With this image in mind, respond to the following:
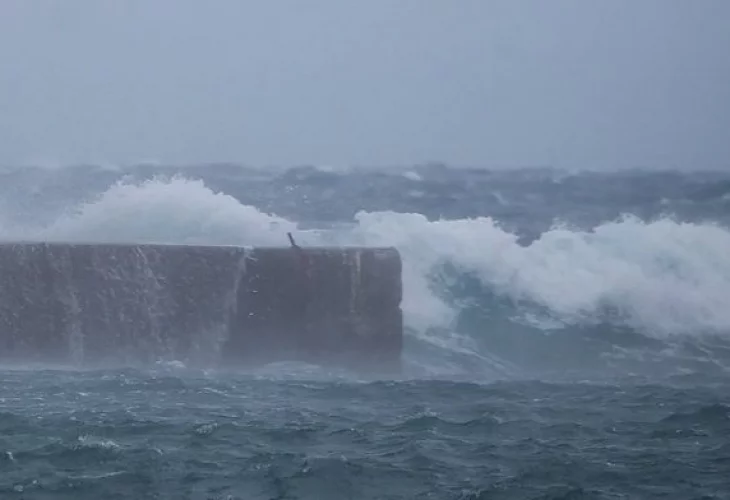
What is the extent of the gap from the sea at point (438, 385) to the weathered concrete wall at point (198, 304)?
0.25 metres

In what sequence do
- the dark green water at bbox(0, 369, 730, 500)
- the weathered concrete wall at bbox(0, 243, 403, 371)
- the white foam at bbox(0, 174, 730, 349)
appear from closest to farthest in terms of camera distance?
the dark green water at bbox(0, 369, 730, 500) → the weathered concrete wall at bbox(0, 243, 403, 371) → the white foam at bbox(0, 174, 730, 349)

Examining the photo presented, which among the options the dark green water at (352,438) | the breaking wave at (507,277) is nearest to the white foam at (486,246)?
the breaking wave at (507,277)

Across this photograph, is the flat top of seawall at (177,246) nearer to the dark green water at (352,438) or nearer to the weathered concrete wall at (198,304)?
the weathered concrete wall at (198,304)

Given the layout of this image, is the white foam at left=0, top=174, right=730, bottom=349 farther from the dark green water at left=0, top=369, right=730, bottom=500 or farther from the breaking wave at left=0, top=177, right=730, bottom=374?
the dark green water at left=0, top=369, right=730, bottom=500

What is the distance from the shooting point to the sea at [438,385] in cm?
561

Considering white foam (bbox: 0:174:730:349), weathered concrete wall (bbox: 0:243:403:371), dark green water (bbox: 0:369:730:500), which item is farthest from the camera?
white foam (bbox: 0:174:730:349)

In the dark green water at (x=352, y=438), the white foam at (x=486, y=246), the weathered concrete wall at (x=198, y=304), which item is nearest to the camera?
the dark green water at (x=352, y=438)

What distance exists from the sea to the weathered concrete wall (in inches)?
10.0

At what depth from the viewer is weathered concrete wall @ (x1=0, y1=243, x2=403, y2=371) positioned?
859 cm

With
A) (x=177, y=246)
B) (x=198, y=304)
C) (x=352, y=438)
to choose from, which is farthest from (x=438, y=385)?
(x=177, y=246)

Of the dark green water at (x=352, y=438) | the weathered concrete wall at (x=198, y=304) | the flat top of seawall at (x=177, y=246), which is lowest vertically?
the dark green water at (x=352, y=438)

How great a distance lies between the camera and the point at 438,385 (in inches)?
306

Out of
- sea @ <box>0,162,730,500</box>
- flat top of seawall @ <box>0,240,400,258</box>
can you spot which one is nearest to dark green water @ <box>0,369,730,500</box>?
sea @ <box>0,162,730,500</box>

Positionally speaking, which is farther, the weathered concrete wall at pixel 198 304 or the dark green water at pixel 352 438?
the weathered concrete wall at pixel 198 304
